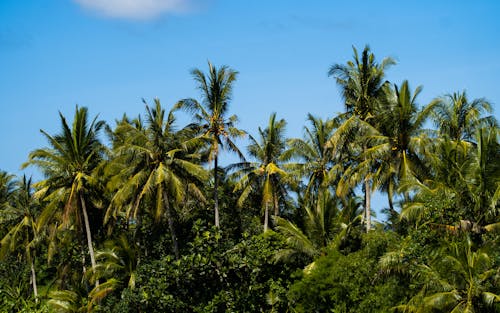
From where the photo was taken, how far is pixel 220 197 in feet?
120

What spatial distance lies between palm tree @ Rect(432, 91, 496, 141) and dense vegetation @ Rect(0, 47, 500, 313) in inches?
2.5

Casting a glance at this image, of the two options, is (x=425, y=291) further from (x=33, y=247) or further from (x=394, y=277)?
(x=33, y=247)

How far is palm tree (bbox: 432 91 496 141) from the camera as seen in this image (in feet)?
108

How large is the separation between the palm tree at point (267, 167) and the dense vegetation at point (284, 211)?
76mm

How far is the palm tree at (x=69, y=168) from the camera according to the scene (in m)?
29.8

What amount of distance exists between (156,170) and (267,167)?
7928 mm

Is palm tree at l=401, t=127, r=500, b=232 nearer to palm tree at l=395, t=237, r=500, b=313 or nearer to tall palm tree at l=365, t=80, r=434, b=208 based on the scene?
palm tree at l=395, t=237, r=500, b=313

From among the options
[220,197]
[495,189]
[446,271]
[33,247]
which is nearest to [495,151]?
[495,189]

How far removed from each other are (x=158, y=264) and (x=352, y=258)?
7.57 m

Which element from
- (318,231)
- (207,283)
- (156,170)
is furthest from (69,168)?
(318,231)

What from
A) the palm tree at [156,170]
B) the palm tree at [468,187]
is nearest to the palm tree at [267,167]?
the palm tree at [156,170]

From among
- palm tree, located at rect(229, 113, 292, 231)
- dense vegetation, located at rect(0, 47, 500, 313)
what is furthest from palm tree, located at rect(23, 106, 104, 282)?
palm tree, located at rect(229, 113, 292, 231)

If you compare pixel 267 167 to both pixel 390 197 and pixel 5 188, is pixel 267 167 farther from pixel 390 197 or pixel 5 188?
pixel 5 188

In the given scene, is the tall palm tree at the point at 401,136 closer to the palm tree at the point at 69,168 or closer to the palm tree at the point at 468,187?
the palm tree at the point at 468,187
